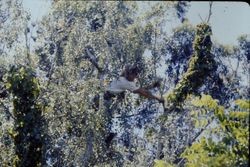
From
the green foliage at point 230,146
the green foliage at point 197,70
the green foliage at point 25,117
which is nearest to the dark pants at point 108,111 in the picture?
the green foliage at point 197,70

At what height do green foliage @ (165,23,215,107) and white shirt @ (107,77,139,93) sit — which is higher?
green foliage @ (165,23,215,107)

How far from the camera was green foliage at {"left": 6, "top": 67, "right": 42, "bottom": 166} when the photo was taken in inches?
459

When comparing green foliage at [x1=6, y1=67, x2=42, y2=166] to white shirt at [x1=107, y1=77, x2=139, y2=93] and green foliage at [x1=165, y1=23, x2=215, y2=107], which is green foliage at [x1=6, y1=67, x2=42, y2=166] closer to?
white shirt at [x1=107, y1=77, x2=139, y2=93]

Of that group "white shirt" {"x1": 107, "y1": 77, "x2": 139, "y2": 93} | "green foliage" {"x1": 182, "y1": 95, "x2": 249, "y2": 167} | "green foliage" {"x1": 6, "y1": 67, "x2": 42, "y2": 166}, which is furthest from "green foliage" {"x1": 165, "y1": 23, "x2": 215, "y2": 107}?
"green foliage" {"x1": 182, "y1": 95, "x2": 249, "y2": 167}

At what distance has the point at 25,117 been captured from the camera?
464 inches

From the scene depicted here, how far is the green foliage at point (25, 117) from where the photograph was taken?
11664 mm

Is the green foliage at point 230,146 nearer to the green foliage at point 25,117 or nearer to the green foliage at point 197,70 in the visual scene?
the green foliage at point 25,117

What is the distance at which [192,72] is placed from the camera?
14.7m

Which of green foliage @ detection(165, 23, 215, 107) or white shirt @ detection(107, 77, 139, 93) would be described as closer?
white shirt @ detection(107, 77, 139, 93)

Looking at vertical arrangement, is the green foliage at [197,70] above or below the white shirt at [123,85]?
above

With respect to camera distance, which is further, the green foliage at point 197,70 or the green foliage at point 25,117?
the green foliage at point 197,70

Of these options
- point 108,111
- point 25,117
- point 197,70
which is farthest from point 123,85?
point 108,111

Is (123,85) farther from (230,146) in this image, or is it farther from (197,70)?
(230,146)

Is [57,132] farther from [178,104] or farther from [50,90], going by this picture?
[178,104]
